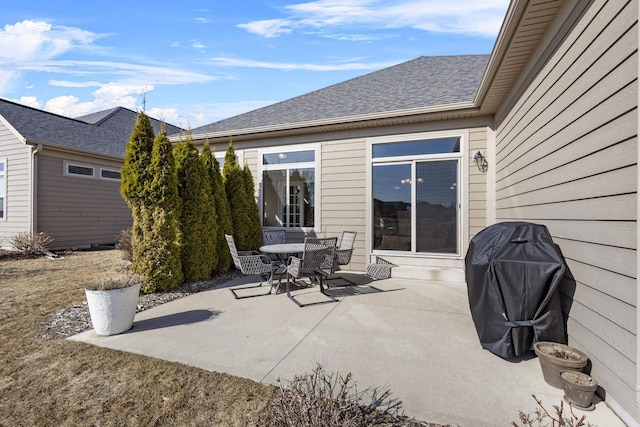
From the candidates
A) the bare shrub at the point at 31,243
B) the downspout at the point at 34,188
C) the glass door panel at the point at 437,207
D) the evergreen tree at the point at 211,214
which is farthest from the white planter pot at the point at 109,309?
the downspout at the point at 34,188

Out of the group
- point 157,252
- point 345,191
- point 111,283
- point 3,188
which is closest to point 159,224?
point 157,252

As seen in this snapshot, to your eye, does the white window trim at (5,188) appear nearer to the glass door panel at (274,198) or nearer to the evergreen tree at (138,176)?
the evergreen tree at (138,176)

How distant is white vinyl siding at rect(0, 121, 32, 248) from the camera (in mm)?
8836

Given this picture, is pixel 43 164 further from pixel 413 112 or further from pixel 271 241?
pixel 413 112

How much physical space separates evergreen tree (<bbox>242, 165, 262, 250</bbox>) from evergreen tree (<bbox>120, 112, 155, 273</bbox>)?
245 centimetres

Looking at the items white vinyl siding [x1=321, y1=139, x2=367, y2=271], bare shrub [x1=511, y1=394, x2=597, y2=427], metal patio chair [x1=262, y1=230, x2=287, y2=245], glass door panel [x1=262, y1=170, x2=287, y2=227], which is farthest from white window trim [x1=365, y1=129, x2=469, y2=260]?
bare shrub [x1=511, y1=394, x2=597, y2=427]

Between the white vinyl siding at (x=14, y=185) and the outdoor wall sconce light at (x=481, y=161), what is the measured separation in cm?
1184

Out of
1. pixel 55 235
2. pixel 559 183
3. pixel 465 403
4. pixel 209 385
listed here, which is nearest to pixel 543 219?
pixel 559 183

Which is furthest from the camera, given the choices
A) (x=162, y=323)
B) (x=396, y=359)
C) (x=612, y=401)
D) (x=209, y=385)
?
(x=162, y=323)

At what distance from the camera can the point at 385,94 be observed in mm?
6988

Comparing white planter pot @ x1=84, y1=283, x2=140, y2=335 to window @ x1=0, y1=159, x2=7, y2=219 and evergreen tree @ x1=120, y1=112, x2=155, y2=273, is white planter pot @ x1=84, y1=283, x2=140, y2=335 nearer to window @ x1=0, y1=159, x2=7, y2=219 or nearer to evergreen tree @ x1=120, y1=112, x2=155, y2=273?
evergreen tree @ x1=120, y1=112, x2=155, y2=273

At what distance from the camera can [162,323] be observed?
3.56m

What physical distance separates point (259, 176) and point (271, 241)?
1.69m

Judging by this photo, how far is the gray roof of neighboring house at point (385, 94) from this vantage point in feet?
19.9
